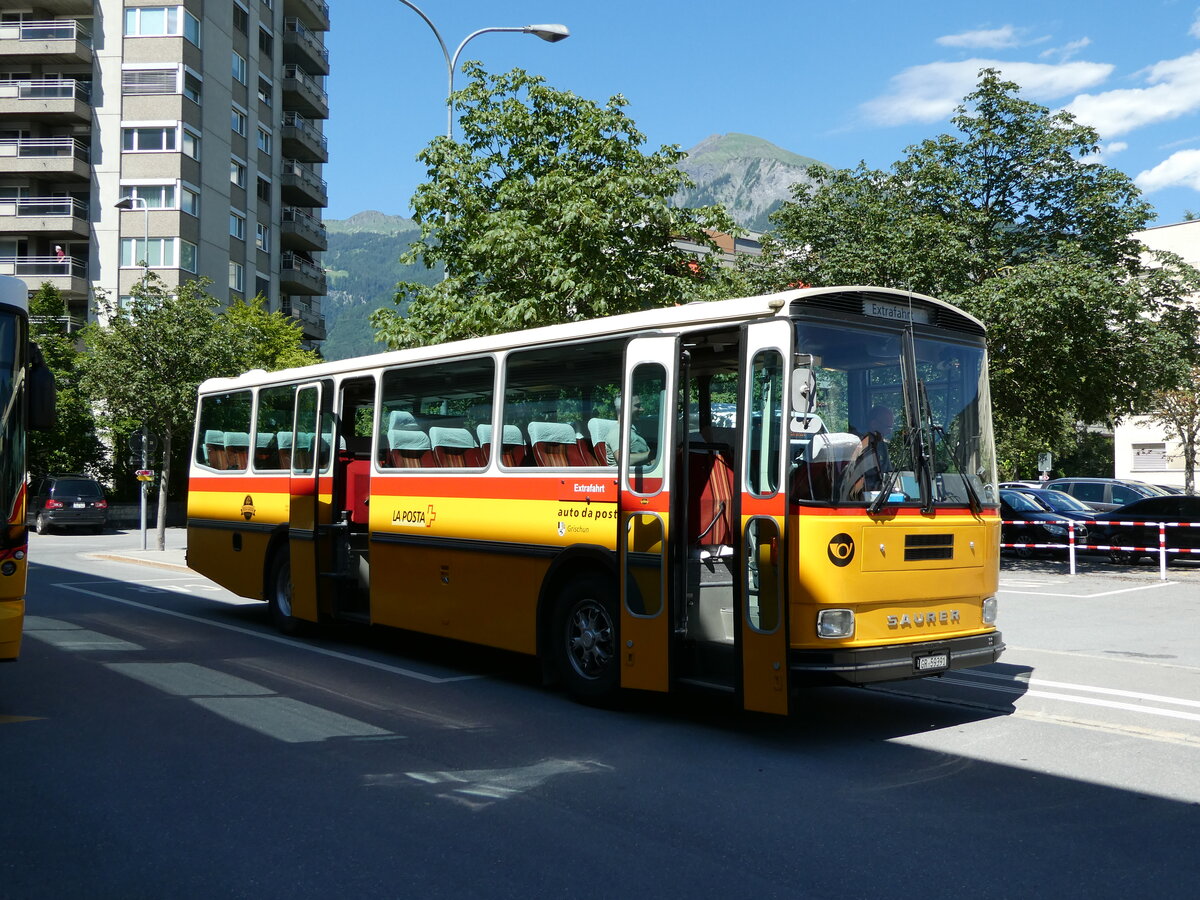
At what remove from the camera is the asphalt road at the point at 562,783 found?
4.90m

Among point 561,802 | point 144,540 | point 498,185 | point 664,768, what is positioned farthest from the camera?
point 144,540

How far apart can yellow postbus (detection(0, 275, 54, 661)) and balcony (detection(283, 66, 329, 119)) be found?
58370 millimetres

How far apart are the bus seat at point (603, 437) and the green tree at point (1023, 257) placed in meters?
13.6

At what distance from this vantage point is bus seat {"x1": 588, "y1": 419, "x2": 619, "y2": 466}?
8.55 meters

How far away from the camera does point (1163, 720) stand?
8234mm

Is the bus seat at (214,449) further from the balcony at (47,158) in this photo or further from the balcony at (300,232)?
the balcony at (300,232)

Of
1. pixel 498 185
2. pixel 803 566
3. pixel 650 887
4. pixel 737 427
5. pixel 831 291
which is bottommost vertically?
pixel 650 887

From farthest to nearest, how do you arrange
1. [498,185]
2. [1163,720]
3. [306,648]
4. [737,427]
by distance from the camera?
[498,185], [306,648], [1163,720], [737,427]

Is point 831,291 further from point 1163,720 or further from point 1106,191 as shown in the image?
point 1106,191

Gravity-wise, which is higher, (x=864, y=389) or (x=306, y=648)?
(x=864, y=389)

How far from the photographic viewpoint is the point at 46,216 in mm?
50906

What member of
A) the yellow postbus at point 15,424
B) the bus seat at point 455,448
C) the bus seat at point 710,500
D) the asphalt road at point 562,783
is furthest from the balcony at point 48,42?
the bus seat at point 710,500

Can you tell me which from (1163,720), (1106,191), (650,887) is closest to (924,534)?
(1163,720)

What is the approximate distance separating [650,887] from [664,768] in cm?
206
